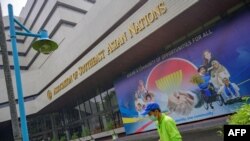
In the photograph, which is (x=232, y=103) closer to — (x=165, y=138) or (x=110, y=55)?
(x=110, y=55)

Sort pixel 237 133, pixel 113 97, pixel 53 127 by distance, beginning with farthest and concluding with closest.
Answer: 1. pixel 53 127
2. pixel 113 97
3. pixel 237 133

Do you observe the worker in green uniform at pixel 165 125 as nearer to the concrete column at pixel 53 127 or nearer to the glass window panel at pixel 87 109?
the glass window panel at pixel 87 109

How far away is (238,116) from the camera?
401 centimetres

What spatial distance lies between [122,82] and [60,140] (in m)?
12.3

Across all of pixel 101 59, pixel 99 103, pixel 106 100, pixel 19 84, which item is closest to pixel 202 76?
pixel 101 59

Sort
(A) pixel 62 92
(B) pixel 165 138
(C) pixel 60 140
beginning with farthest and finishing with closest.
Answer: (C) pixel 60 140 → (A) pixel 62 92 → (B) pixel 165 138

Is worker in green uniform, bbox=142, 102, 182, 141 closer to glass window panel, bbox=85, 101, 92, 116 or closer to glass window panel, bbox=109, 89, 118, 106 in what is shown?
glass window panel, bbox=109, 89, 118, 106

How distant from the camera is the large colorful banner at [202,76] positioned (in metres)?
13.1

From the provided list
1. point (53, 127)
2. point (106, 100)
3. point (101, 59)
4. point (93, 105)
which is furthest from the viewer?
point (53, 127)

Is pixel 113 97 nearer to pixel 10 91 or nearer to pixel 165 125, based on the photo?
pixel 10 91

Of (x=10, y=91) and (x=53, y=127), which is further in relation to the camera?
(x=53, y=127)

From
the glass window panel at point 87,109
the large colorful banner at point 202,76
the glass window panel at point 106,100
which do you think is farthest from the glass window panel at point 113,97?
the glass window panel at point 87,109

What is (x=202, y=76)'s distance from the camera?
48.5 ft

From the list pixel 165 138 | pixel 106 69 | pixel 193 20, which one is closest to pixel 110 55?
pixel 106 69
